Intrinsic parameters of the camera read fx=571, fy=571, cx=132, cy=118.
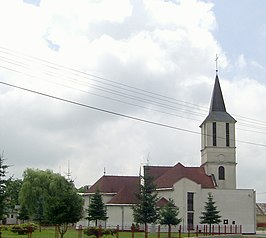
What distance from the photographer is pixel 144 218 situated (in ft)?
199

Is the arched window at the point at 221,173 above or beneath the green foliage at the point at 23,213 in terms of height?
above

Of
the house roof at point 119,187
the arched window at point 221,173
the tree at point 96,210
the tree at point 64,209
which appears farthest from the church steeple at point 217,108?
the tree at point 64,209

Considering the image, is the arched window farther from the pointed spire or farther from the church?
the pointed spire

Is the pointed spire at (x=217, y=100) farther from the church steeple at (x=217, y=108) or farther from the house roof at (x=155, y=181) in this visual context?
the house roof at (x=155, y=181)

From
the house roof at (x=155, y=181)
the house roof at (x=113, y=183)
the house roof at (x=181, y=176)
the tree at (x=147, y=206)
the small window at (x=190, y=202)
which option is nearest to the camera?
the tree at (x=147, y=206)

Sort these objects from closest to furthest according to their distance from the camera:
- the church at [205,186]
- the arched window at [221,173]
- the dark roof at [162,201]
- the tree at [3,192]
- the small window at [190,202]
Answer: the tree at [3,192] < the dark roof at [162,201] < the church at [205,186] < the small window at [190,202] < the arched window at [221,173]

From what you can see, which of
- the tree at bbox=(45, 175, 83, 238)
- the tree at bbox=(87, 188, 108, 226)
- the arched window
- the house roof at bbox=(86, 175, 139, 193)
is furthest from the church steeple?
the tree at bbox=(45, 175, 83, 238)

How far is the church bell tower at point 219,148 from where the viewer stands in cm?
8175

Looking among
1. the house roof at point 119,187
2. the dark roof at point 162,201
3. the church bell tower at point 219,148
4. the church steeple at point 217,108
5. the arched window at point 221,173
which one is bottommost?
the dark roof at point 162,201

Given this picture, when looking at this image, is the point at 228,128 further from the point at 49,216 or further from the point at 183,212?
the point at 49,216

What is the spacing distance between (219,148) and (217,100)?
7.65 metres

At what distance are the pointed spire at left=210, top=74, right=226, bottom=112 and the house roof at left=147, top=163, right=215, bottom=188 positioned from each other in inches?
383

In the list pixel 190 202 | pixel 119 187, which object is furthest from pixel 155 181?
pixel 119 187

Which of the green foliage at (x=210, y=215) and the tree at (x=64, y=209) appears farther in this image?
the green foliage at (x=210, y=215)
